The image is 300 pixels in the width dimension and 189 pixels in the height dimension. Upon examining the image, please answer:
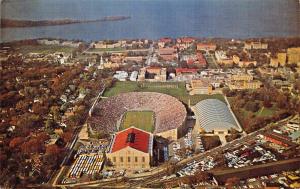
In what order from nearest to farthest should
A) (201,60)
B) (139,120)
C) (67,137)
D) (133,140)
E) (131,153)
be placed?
1. (131,153)
2. (133,140)
3. (67,137)
4. (139,120)
5. (201,60)

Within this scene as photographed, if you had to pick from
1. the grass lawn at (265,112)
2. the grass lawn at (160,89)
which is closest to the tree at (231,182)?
the grass lawn at (265,112)

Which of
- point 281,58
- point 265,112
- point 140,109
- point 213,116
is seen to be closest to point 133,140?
point 140,109

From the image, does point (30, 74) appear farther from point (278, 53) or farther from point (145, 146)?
point (278, 53)

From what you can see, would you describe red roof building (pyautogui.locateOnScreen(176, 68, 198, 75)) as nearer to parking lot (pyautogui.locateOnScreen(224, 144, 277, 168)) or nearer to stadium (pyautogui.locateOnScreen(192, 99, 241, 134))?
stadium (pyautogui.locateOnScreen(192, 99, 241, 134))

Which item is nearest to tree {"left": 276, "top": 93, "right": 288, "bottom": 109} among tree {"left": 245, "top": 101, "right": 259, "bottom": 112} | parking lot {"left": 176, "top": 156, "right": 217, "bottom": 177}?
tree {"left": 245, "top": 101, "right": 259, "bottom": 112}

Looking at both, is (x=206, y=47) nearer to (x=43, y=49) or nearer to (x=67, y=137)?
(x=43, y=49)

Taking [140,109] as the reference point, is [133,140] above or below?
below
